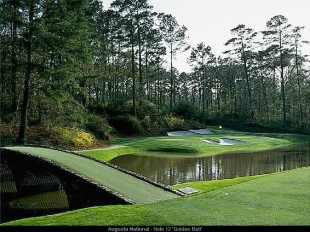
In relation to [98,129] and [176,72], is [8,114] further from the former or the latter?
[176,72]

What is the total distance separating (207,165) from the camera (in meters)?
21.3

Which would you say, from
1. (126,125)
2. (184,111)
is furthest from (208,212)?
(184,111)

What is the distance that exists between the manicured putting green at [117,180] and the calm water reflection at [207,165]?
165 inches

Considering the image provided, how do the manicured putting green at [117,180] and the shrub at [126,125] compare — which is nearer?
the manicured putting green at [117,180]

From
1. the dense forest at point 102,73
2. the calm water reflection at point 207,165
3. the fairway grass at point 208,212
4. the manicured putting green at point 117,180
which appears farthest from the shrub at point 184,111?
the fairway grass at point 208,212

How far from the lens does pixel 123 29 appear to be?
42062mm

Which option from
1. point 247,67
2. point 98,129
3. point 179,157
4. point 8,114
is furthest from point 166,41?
point 8,114

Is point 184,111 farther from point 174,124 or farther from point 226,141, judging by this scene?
point 226,141

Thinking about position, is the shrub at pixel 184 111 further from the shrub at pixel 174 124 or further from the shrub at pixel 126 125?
the shrub at pixel 126 125

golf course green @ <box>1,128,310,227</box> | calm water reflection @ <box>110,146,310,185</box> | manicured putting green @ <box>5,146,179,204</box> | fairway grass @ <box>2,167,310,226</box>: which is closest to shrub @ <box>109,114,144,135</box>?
calm water reflection @ <box>110,146,310,185</box>

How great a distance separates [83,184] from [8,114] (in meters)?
14.1

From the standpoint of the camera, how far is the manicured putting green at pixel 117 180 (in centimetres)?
925

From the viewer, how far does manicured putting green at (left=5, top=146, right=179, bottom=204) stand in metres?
9.25

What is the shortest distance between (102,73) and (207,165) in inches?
748
